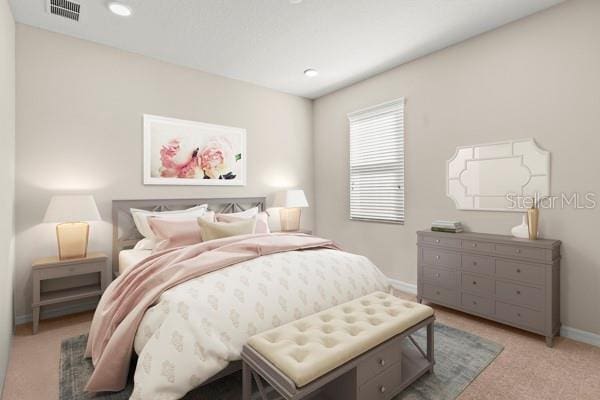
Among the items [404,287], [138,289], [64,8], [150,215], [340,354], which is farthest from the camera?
[404,287]

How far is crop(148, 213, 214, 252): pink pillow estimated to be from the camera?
2.79 m

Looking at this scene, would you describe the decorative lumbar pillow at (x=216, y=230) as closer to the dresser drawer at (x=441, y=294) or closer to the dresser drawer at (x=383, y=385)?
the dresser drawer at (x=383, y=385)

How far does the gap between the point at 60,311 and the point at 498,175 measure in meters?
4.43

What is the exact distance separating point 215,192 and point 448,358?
3.07 metres

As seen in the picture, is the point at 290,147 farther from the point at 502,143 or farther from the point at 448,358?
the point at 448,358

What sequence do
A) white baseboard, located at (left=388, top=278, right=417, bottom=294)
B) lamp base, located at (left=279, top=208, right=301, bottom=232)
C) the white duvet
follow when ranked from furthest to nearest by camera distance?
lamp base, located at (left=279, top=208, right=301, bottom=232) → white baseboard, located at (left=388, top=278, right=417, bottom=294) → the white duvet

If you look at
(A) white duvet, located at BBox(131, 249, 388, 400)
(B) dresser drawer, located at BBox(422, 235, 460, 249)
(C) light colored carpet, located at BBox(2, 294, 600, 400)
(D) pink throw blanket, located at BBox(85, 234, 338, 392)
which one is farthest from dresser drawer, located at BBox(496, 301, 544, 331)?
(D) pink throw blanket, located at BBox(85, 234, 338, 392)

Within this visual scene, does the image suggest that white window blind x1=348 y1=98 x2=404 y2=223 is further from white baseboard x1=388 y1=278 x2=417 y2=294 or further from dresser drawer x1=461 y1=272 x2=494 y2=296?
dresser drawer x1=461 y1=272 x2=494 y2=296

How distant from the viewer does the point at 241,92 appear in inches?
164

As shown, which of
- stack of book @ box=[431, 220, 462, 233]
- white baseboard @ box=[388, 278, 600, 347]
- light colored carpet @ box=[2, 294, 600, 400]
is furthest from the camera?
stack of book @ box=[431, 220, 462, 233]

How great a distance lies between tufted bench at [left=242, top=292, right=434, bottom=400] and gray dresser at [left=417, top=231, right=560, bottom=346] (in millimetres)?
1109

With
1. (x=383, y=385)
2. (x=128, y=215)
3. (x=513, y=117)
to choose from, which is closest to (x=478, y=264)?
(x=513, y=117)

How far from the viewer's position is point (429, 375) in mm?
1971

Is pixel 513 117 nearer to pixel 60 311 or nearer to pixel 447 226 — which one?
pixel 447 226
